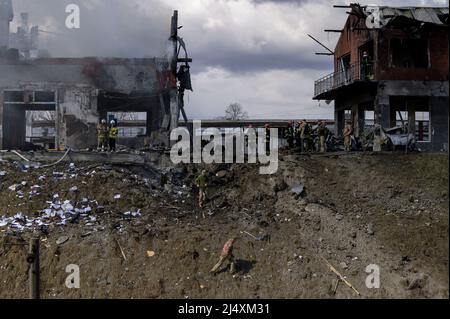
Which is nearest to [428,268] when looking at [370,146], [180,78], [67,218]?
[67,218]

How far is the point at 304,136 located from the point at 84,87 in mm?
9122

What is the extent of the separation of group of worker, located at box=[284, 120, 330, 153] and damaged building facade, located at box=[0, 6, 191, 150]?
188 inches

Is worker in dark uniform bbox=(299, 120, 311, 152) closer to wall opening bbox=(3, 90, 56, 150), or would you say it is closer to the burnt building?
the burnt building

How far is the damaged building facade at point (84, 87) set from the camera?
73.5 feet

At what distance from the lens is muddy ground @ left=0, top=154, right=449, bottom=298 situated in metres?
12.2

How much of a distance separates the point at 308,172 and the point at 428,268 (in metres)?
7.09

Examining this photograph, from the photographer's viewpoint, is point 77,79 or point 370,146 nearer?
point 370,146

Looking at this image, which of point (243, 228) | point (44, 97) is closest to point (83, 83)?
point (44, 97)

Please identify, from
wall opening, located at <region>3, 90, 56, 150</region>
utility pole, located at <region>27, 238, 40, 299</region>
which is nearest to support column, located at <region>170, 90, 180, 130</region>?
wall opening, located at <region>3, 90, 56, 150</region>

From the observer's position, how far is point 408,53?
25.3 metres

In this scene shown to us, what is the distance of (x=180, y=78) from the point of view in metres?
22.0

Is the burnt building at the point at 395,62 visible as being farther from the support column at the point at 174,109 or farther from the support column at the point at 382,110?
the support column at the point at 174,109

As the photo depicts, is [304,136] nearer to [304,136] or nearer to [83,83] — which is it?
[304,136]
